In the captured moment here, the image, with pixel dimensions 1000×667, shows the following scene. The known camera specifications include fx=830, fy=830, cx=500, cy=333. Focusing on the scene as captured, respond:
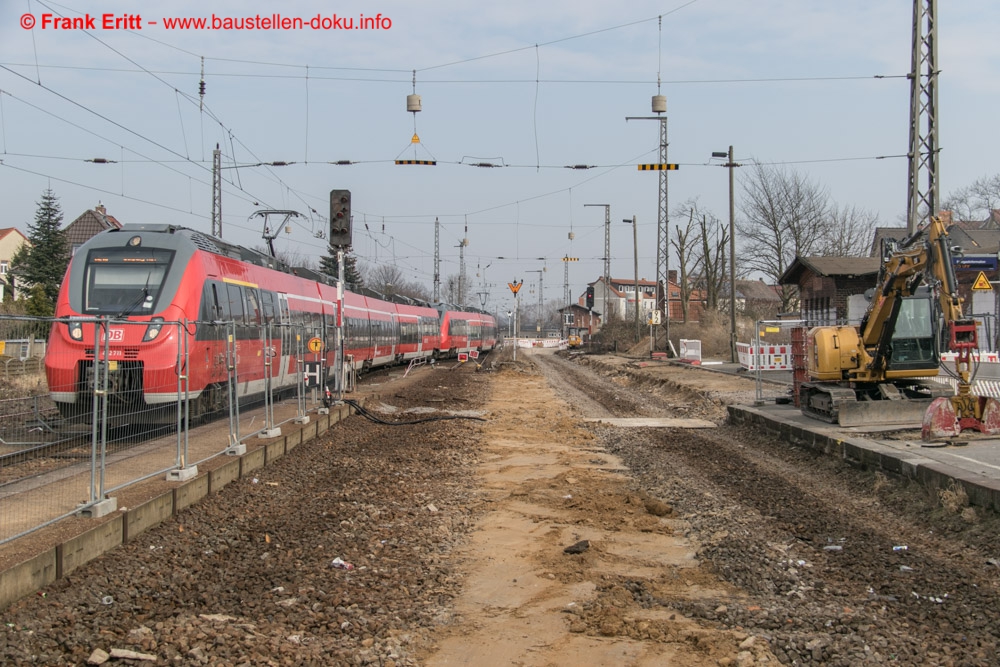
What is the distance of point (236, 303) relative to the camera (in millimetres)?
15312

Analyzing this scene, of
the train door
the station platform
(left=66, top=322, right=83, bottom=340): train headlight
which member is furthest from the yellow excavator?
(left=66, top=322, right=83, bottom=340): train headlight

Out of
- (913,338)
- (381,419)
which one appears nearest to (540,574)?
(913,338)

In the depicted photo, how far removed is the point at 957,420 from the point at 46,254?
5004cm

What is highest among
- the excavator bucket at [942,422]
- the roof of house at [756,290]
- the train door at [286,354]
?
the roof of house at [756,290]

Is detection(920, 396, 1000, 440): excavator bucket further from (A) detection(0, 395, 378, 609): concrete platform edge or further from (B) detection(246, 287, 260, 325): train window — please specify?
(B) detection(246, 287, 260, 325): train window

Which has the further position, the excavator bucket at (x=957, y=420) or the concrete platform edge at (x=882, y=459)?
the excavator bucket at (x=957, y=420)

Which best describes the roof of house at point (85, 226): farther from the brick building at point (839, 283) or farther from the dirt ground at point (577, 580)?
the dirt ground at point (577, 580)

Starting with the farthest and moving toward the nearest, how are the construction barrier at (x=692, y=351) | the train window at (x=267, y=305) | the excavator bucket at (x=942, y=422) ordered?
the construction barrier at (x=692, y=351), the train window at (x=267, y=305), the excavator bucket at (x=942, y=422)

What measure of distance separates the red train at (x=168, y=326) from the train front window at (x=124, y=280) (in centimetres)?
1

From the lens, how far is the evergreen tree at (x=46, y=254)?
47938 mm

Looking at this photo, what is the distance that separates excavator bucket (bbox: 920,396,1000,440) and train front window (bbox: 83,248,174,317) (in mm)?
11641

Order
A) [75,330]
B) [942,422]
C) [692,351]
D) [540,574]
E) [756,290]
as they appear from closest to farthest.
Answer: [540,574]
[75,330]
[942,422]
[692,351]
[756,290]

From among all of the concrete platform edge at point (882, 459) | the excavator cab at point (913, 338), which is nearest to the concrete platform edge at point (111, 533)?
the concrete platform edge at point (882, 459)

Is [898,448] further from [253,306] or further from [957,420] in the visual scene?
[253,306]
